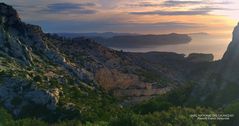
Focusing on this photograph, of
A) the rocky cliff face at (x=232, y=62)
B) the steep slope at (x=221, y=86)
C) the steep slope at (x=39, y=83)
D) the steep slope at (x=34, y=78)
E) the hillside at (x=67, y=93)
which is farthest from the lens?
the steep slope at (x=34, y=78)

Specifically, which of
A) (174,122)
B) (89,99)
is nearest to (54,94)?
(89,99)

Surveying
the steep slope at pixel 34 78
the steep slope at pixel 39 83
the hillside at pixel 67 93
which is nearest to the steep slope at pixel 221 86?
the hillside at pixel 67 93

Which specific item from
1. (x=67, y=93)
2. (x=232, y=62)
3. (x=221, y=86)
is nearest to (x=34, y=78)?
(x=67, y=93)

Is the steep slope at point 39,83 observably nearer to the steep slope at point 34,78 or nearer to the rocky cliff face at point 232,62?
the steep slope at point 34,78

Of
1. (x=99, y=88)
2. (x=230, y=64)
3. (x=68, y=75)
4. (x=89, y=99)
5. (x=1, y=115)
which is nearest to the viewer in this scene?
(x=1, y=115)

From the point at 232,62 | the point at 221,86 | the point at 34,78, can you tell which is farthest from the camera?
the point at 34,78

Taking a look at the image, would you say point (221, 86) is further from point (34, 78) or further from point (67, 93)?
point (34, 78)

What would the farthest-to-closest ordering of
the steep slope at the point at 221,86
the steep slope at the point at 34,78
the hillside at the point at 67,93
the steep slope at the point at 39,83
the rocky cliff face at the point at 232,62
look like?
the steep slope at the point at 34,78
the steep slope at the point at 39,83
the rocky cliff face at the point at 232,62
the steep slope at the point at 221,86
the hillside at the point at 67,93

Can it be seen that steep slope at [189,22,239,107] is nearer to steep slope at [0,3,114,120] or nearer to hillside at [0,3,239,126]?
hillside at [0,3,239,126]

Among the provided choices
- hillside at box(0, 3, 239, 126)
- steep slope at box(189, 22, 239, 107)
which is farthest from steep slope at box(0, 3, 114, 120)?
steep slope at box(189, 22, 239, 107)

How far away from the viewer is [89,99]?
163625 mm

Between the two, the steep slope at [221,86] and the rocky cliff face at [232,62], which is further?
the rocky cliff face at [232,62]

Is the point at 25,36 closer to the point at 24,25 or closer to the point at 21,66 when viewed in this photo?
the point at 24,25

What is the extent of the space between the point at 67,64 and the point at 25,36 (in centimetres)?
2001
